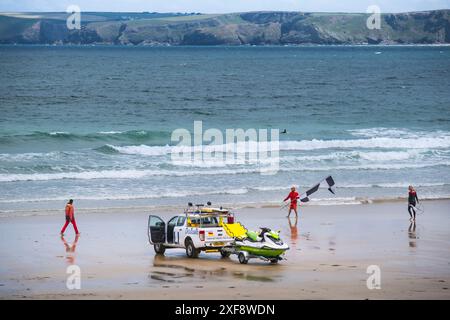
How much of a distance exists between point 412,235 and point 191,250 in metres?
7.56

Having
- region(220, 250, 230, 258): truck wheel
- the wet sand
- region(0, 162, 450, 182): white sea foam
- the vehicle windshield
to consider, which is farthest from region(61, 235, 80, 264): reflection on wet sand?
region(0, 162, 450, 182): white sea foam

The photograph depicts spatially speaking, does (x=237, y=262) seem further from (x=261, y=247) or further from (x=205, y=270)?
(x=205, y=270)

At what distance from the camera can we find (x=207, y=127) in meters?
63.2

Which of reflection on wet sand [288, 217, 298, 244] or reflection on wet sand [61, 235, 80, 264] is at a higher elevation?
reflection on wet sand [288, 217, 298, 244]

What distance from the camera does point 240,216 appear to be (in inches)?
1215

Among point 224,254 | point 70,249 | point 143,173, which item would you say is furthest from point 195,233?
point 143,173

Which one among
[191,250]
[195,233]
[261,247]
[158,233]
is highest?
[195,233]

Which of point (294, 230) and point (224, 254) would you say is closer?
point (224, 254)

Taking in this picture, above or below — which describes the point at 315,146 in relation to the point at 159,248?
above

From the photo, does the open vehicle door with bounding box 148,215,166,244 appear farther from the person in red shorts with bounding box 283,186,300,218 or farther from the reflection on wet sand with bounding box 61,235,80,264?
the person in red shorts with bounding box 283,186,300,218

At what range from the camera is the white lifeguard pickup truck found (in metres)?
23.0

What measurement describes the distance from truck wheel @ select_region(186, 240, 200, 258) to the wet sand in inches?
7.6
